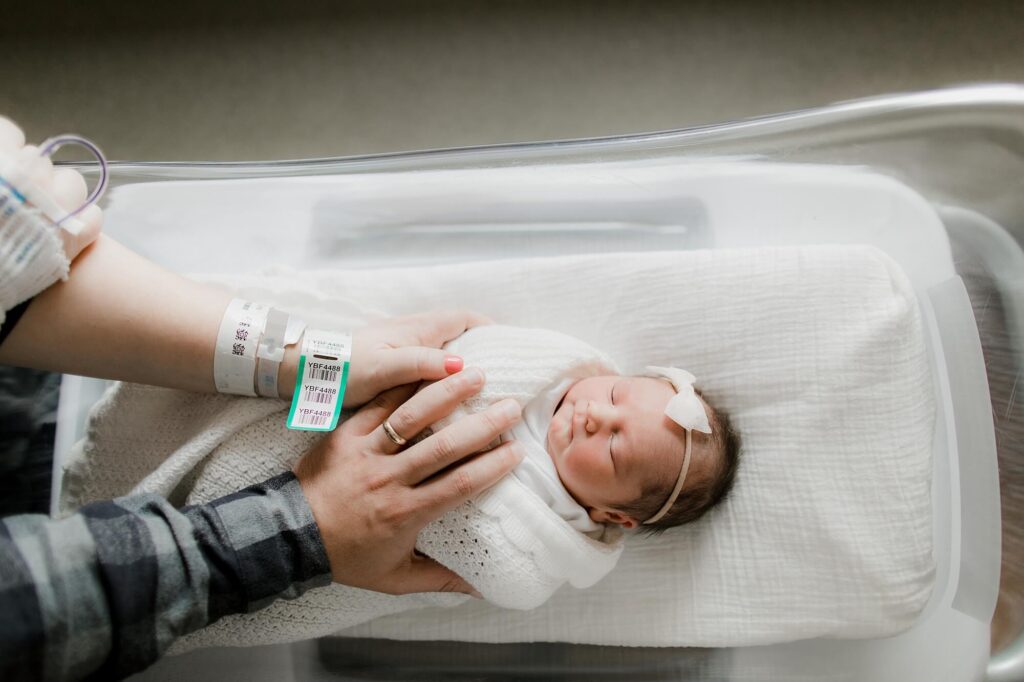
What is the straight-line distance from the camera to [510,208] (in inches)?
47.4

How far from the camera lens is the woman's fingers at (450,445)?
2.79ft

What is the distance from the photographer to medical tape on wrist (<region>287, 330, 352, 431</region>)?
87cm

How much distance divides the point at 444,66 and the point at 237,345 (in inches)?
45.1

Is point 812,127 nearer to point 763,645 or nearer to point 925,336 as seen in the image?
point 925,336

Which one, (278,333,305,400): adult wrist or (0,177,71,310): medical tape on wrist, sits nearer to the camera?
(0,177,71,310): medical tape on wrist

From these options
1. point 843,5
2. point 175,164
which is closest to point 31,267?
point 175,164

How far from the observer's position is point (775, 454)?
1.00m

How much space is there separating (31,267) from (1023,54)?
81.4 inches

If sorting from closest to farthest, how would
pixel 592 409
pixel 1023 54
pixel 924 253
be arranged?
pixel 592 409 < pixel 924 253 < pixel 1023 54

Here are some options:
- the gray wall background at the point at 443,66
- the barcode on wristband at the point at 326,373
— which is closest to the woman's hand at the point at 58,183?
the barcode on wristband at the point at 326,373

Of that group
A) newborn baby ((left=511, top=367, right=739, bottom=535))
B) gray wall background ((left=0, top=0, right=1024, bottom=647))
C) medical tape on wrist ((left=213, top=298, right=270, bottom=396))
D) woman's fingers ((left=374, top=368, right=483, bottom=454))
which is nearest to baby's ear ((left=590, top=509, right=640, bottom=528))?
newborn baby ((left=511, top=367, right=739, bottom=535))

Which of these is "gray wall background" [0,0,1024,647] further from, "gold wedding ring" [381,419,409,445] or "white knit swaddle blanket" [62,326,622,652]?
"gold wedding ring" [381,419,409,445]

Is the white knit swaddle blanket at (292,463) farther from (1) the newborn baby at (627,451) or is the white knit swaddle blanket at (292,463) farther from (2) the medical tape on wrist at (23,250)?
(2) the medical tape on wrist at (23,250)

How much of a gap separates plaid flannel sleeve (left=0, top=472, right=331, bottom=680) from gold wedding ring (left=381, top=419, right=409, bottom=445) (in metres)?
0.12
